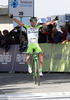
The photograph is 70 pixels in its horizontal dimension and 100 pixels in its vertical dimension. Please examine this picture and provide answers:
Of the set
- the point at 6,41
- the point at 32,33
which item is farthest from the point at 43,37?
the point at 32,33

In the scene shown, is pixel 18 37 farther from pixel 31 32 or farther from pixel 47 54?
pixel 31 32

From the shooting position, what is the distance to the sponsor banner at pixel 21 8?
61.1 feet

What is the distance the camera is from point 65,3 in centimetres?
3372

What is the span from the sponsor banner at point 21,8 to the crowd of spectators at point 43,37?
3.08ft

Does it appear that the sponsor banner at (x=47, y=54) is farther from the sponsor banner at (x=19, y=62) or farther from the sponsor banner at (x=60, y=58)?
the sponsor banner at (x=19, y=62)

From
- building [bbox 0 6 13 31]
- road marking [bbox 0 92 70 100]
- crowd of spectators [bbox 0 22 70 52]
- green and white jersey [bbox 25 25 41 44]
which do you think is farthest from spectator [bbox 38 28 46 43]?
building [bbox 0 6 13 31]

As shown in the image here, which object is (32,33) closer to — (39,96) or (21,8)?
(21,8)

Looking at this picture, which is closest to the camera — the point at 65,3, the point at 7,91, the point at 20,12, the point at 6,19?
the point at 7,91

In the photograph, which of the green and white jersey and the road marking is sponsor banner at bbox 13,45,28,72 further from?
the road marking

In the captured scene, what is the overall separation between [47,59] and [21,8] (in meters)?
2.33

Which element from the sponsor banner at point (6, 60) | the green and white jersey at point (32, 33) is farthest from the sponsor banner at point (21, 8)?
the green and white jersey at point (32, 33)

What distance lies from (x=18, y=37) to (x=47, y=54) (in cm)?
158

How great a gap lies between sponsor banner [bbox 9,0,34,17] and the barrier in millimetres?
1495

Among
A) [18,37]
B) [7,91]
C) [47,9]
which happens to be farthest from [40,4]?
[7,91]
